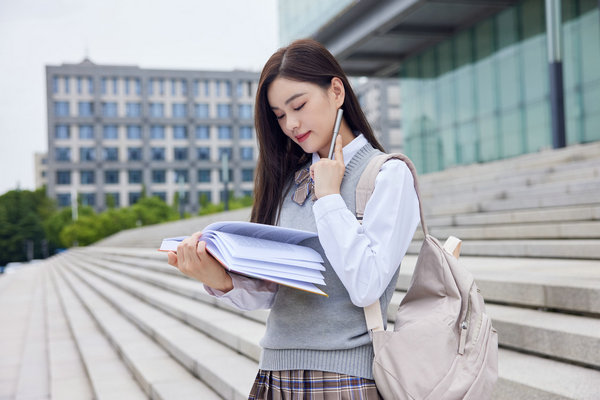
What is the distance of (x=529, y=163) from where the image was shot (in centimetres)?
980

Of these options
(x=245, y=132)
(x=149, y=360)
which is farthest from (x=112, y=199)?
(x=149, y=360)

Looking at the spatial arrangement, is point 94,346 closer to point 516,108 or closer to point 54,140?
point 516,108

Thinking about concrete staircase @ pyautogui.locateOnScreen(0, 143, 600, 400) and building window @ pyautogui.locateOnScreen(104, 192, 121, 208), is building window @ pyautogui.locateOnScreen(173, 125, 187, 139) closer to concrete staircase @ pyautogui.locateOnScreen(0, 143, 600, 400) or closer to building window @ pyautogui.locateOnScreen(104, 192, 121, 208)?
building window @ pyautogui.locateOnScreen(104, 192, 121, 208)

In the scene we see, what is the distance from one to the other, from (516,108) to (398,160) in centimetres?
1740

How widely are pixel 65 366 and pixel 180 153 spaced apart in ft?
229

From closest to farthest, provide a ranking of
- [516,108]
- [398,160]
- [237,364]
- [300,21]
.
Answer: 1. [398,160]
2. [237,364]
3. [516,108]
4. [300,21]

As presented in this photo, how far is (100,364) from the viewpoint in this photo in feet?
19.2

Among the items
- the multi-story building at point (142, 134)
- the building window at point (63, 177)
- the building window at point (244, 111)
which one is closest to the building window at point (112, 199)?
the multi-story building at point (142, 134)

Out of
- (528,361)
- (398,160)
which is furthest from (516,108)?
(398,160)

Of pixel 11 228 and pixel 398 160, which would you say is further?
pixel 11 228

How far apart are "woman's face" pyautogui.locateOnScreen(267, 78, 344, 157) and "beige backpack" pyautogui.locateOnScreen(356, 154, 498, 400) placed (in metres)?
0.20

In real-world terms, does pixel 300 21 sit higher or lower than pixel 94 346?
higher

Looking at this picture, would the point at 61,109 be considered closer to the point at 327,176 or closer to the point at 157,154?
the point at 157,154

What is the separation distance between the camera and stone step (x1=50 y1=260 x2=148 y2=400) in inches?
190
